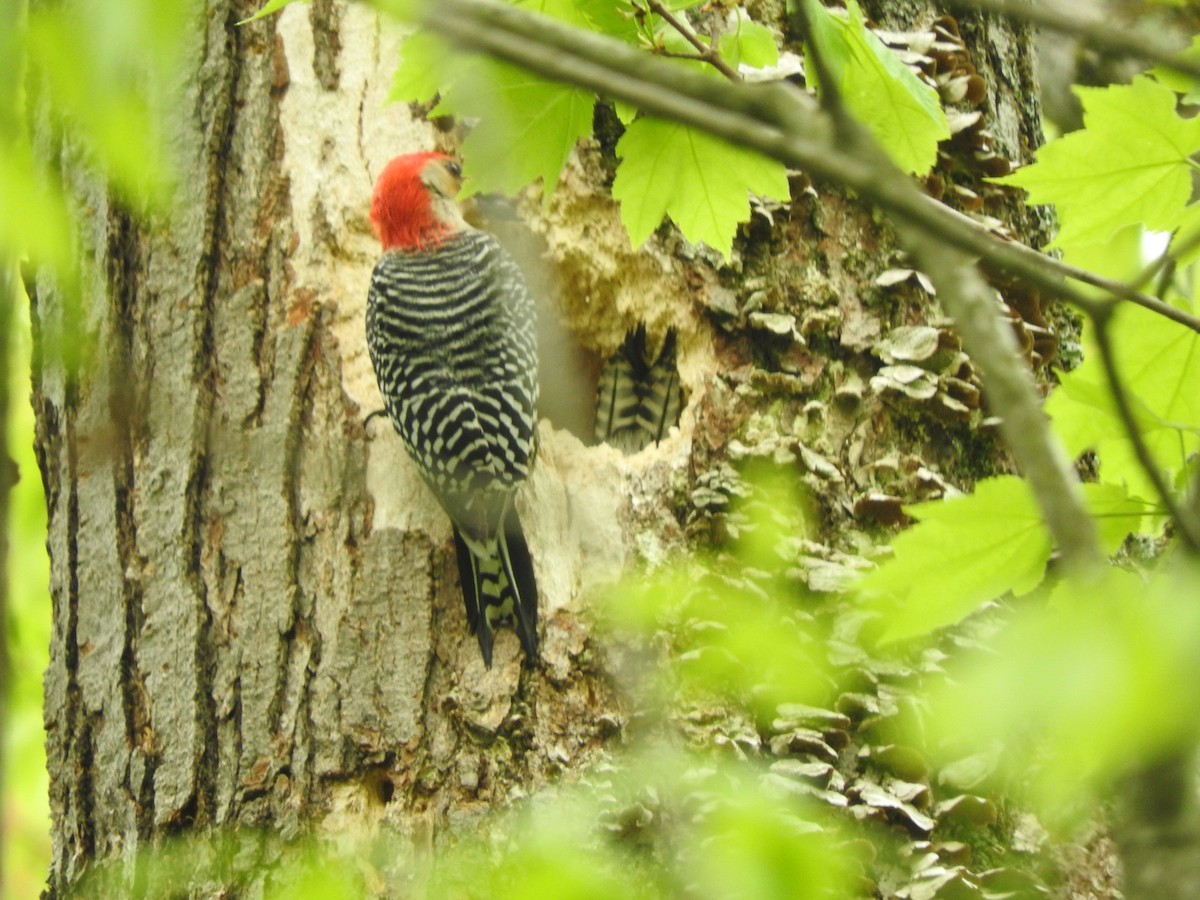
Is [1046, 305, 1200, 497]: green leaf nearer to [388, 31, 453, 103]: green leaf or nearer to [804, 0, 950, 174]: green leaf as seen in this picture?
[804, 0, 950, 174]: green leaf

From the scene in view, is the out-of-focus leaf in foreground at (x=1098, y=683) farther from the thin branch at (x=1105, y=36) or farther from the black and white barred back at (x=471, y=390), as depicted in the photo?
the black and white barred back at (x=471, y=390)

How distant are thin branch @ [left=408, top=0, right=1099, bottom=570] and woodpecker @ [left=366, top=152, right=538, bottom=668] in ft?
5.11

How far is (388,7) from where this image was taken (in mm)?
1108

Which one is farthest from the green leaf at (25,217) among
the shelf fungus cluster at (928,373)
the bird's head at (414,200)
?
the shelf fungus cluster at (928,373)

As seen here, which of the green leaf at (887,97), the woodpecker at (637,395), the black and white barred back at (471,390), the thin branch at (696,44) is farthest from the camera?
the woodpecker at (637,395)

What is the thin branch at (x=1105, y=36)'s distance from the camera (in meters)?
1.10

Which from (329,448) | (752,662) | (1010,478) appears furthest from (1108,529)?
(329,448)

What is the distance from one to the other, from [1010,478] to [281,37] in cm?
237

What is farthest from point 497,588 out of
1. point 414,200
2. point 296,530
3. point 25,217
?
point 25,217

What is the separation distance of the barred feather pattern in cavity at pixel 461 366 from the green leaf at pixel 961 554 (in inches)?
57.0

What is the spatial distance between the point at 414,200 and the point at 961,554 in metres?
2.23

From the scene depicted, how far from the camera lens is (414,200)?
3320mm

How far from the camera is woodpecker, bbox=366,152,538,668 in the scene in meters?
2.69

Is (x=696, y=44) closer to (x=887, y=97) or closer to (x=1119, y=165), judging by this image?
(x=887, y=97)
